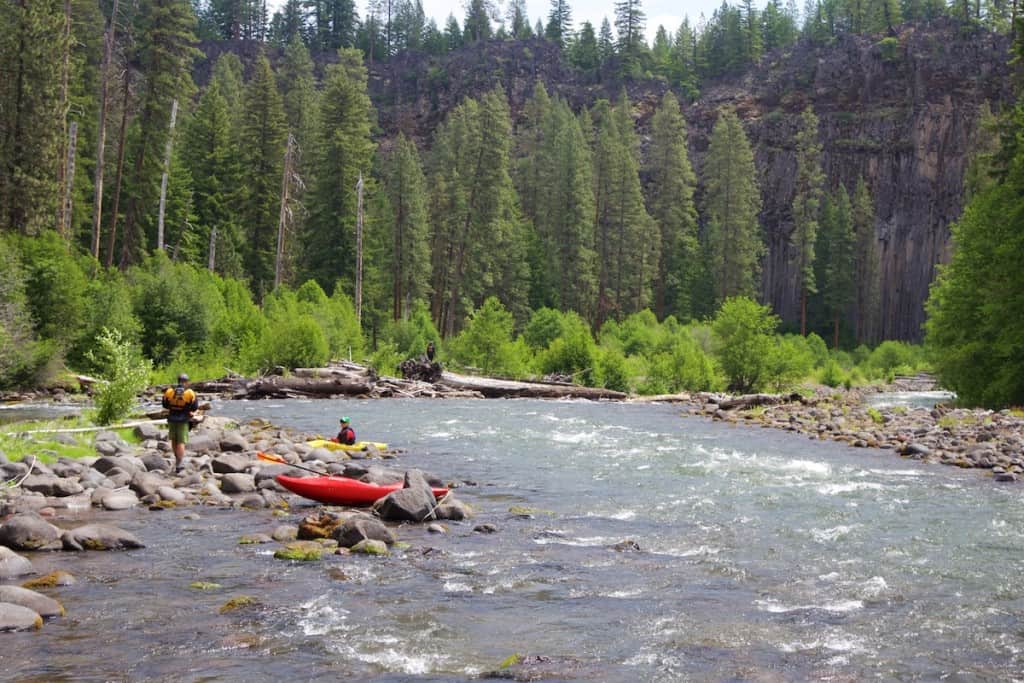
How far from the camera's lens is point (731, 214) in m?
65.6

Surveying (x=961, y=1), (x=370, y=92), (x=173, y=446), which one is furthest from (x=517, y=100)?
(x=173, y=446)

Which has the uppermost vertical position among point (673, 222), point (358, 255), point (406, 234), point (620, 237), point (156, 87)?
point (156, 87)

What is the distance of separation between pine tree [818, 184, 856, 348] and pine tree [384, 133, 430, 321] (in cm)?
3470

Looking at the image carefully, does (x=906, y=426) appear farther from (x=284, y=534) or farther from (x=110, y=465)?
(x=110, y=465)

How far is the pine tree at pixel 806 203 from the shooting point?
66312mm

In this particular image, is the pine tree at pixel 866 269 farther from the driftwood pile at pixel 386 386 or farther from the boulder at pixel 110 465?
the boulder at pixel 110 465

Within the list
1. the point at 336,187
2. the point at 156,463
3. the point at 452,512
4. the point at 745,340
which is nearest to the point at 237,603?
the point at 452,512

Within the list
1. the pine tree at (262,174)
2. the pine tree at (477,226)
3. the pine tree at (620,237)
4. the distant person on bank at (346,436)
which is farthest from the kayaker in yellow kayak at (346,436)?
the pine tree at (620,237)

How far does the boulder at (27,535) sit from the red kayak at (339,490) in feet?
10.8

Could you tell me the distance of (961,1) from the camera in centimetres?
8725

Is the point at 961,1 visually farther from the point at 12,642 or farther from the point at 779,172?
the point at 12,642

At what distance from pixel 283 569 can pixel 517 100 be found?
95.8m

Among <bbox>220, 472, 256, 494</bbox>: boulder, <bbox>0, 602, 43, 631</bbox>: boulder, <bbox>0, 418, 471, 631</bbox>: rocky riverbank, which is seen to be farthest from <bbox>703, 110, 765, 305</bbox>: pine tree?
<bbox>0, 602, 43, 631</bbox>: boulder

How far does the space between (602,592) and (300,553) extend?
3193 mm
